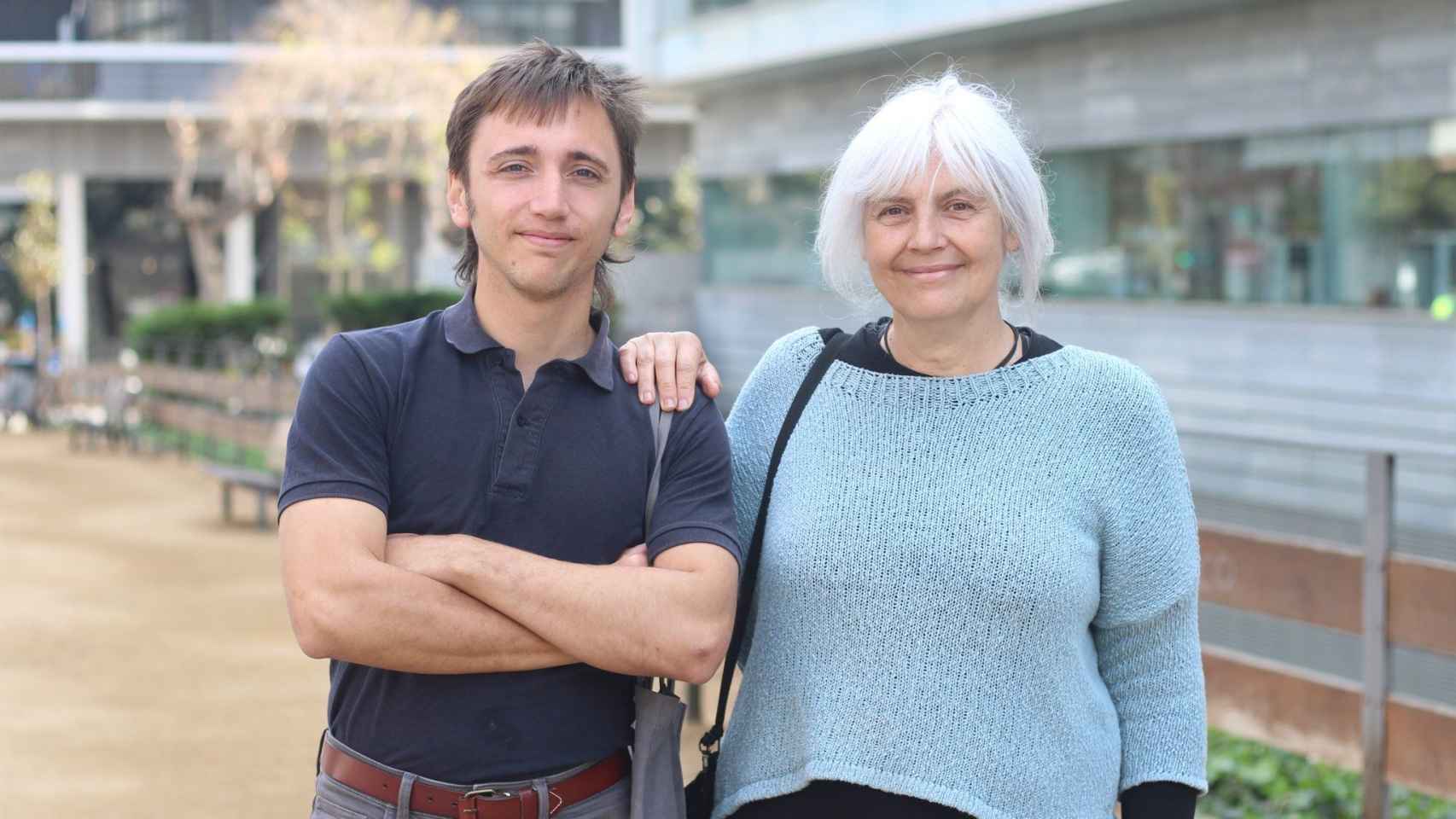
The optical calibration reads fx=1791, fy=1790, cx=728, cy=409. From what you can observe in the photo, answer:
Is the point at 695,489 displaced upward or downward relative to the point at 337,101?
downward

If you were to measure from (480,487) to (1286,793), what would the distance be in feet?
16.0

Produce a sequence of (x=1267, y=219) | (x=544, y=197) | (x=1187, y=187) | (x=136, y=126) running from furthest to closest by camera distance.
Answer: (x=136, y=126) < (x=1187, y=187) < (x=1267, y=219) < (x=544, y=197)

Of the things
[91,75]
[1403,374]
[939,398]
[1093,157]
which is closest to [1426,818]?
[939,398]

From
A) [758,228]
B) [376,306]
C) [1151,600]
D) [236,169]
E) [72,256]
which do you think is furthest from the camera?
[72,256]

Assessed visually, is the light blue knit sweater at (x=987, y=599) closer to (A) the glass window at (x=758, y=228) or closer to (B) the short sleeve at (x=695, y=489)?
(B) the short sleeve at (x=695, y=489)

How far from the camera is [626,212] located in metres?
3.31

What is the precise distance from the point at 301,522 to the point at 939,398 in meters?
1.13

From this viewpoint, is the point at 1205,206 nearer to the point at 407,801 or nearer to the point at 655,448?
the point at 655,448

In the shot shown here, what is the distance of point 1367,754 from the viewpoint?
6.12 meters

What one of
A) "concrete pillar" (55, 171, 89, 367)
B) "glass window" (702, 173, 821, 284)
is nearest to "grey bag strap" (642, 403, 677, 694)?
"glass window" (702, 173, 821, 284)

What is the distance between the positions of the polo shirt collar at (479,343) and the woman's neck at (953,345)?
53 centimetres

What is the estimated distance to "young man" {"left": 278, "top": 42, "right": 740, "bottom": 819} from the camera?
295cm

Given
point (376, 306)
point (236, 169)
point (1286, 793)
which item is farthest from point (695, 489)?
point (236, 169)

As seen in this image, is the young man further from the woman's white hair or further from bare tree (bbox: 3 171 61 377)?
bare tree (bbox: 3 171 61 377)
